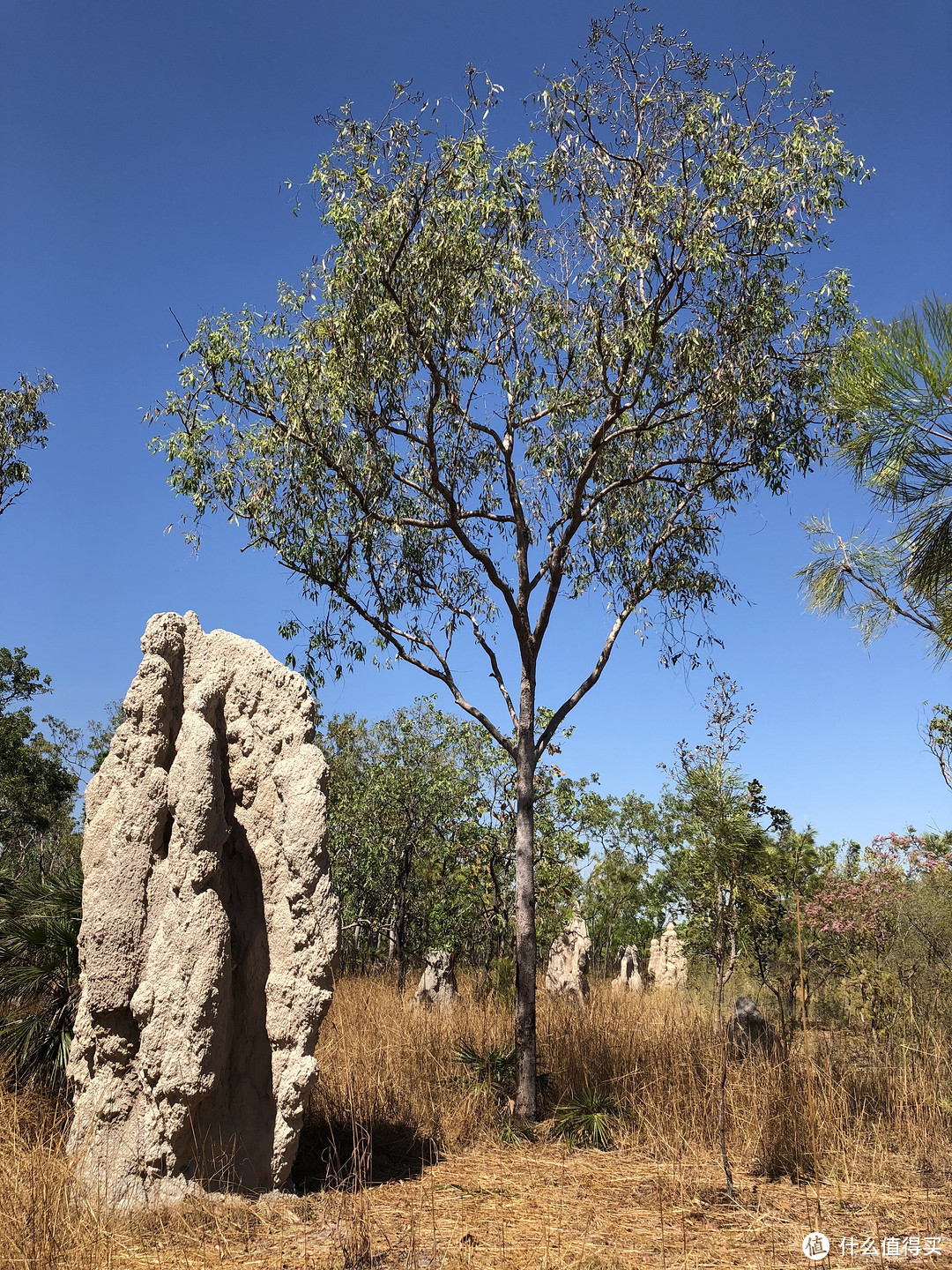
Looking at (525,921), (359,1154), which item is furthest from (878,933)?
(359,1154)

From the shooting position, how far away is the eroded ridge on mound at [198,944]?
5.33m

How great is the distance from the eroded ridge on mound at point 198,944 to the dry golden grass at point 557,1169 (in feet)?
1.07

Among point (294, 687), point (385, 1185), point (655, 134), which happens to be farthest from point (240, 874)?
point (655, 134)

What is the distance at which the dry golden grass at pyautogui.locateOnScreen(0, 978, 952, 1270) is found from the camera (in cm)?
478

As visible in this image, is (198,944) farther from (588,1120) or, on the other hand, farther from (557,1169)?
(588,1120)

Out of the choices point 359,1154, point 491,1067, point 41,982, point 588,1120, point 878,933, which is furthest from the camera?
point 878,933

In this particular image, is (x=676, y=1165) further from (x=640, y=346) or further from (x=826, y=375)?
(x=826, y=375)

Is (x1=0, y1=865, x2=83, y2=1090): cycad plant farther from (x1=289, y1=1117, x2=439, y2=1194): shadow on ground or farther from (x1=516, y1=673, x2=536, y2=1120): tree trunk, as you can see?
(x1=516, y1=673, x2=536, y2=1120): tree trunk

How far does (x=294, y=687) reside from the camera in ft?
20.8

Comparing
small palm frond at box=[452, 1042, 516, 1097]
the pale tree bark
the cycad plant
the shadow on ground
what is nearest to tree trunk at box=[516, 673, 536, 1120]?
the pale tree bark

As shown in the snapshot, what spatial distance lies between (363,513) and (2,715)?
1588 cm

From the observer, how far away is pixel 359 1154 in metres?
6.17

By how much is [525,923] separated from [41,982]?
395cm

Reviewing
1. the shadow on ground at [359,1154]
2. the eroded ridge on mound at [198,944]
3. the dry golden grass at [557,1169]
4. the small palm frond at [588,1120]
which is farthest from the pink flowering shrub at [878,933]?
the eroded ridge on mound at [198,944]
